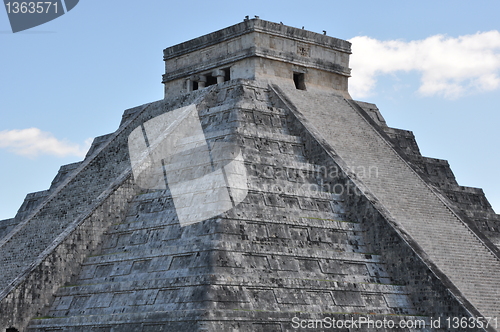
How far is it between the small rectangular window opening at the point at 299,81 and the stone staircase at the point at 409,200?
0.42 metres

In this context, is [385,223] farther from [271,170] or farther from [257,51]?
[257,51]

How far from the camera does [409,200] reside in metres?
20.3

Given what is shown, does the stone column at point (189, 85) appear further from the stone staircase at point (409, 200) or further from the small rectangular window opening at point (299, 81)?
the stone staircase at point (409, 200)

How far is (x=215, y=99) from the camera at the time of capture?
72.4 ft

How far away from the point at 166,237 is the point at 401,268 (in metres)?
4.98

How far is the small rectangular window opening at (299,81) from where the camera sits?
24062 mm

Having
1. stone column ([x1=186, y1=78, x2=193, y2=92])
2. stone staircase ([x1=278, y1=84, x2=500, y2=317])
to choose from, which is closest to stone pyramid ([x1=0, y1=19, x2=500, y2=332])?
stone staircase ([x1=278, y1=84, x2=500, y2=317])

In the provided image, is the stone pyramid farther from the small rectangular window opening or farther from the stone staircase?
the small rectangular window opening

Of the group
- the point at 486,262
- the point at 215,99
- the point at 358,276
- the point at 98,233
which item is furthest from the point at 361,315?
the point at 215,99

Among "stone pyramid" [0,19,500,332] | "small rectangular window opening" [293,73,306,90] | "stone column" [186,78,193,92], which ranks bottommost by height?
"stone pyramid" [0,19,500,332]

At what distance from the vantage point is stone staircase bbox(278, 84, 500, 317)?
18.2m

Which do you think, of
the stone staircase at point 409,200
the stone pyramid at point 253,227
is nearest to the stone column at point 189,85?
the stone pyramid at point 253,227

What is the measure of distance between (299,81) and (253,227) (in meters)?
8.13

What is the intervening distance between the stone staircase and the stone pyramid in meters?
0.05
